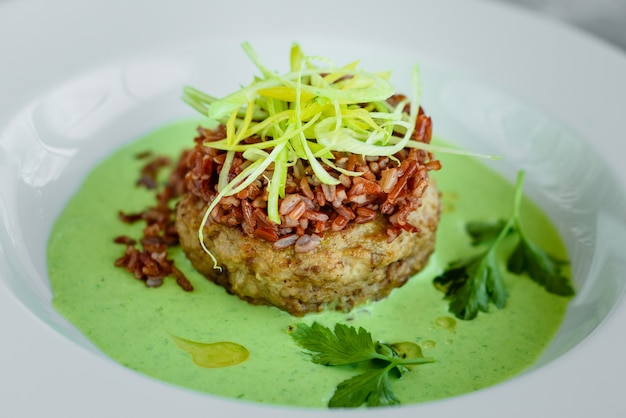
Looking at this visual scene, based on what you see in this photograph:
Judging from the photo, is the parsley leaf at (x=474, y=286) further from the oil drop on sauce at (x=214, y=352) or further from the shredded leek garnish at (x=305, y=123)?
the oil drop on sauce at (x=214, y=352)

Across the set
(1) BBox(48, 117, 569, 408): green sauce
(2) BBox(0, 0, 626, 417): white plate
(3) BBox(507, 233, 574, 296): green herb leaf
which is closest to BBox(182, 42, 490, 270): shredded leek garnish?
(1) BBox(48, 117, 569, 408): green sauce

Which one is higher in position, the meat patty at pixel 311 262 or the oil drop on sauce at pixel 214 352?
the meat patty at pixel 311 262

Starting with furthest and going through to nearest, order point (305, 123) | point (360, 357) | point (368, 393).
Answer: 1. point (305, 123)
2. point (360, 357)
3. point (368, 393)

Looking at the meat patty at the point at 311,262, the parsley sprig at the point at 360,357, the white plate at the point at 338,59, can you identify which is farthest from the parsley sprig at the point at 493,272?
the parsley sprig at the point at 360,357

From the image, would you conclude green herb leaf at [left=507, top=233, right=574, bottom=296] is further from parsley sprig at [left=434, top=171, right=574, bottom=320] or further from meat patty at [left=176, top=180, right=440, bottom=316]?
meat patty at [left=176, top=180, right=440, bottom=316]

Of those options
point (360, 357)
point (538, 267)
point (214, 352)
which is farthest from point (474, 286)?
point (214, 352)

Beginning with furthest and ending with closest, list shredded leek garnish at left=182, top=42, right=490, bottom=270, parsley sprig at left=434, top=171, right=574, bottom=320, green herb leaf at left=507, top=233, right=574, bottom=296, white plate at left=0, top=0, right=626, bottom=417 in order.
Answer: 1. green herb leaf at left=507, top=233, right=574, bottom=296
2. parsley sprig at left=434, top=171, right=574, bottom=320
3. white plate at left=0, top=0, right=626, bottom=417
4. shredded leek garnish at left=182, top=42, right=490, bottom=270

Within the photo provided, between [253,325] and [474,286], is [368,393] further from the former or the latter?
[474,286]
